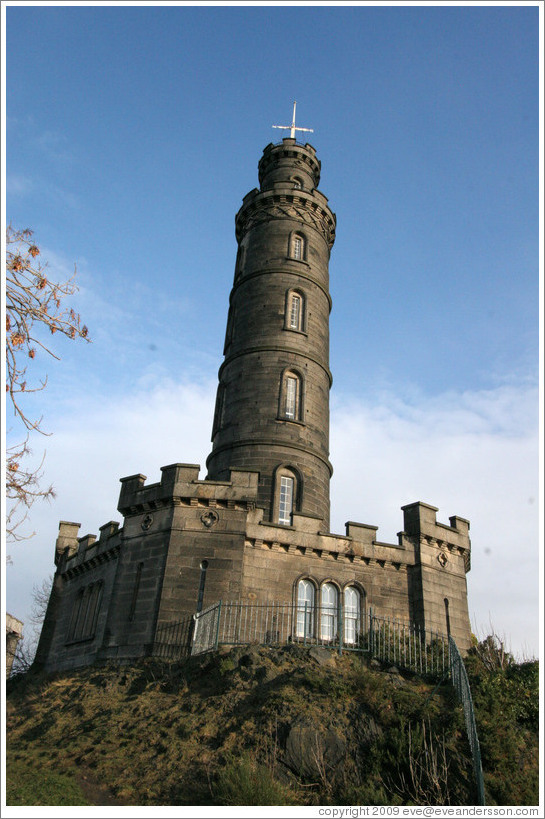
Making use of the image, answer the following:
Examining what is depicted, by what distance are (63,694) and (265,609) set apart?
5.26 meters

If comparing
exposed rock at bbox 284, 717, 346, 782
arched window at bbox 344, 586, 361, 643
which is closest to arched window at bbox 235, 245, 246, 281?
arched window at bbox 344, 586, 361, 643

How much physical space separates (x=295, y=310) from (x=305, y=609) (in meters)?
11.6

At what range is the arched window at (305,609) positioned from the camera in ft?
57.2

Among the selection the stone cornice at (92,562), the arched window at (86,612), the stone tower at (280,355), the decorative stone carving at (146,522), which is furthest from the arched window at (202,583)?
the arched window at (86,612)

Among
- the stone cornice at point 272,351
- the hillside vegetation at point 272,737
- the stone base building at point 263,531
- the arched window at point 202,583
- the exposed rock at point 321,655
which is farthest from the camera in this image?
the stone cornice at point 272,351

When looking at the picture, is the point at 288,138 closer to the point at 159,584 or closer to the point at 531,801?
the point at 159,584

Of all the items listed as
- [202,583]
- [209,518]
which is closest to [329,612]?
[202,583]

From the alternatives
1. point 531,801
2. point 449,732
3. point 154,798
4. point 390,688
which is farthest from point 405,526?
point 154,798

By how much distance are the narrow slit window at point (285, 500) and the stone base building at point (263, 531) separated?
4cm

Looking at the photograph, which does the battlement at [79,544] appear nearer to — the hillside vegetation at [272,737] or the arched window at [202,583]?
the arched window at [202,583]

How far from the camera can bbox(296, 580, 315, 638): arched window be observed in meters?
17.4

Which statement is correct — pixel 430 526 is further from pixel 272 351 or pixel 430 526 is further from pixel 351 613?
pixel 272 351

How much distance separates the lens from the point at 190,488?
687 inches

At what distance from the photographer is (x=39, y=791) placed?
9414 millimetres
